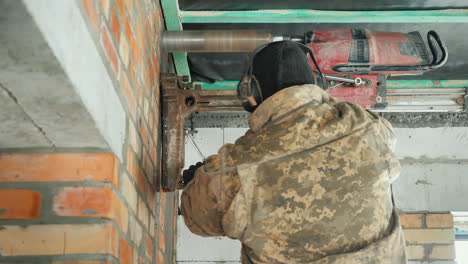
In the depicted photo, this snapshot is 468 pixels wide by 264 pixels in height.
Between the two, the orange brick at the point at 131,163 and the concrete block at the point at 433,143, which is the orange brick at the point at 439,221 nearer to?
the concrete block at the point at 433,143

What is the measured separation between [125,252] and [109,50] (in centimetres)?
56

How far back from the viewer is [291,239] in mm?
1430

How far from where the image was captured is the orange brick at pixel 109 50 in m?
1.22

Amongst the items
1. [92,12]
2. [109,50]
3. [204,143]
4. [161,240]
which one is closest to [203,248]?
[204,143]

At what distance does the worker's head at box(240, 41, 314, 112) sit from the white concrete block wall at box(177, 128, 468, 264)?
157cm

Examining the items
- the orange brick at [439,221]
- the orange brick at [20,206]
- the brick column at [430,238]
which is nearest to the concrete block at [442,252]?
the brick column at [430,238]

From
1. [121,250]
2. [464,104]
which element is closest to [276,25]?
[464,104]

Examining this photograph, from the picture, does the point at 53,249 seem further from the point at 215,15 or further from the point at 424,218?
the point at 424,218

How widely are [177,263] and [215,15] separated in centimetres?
155

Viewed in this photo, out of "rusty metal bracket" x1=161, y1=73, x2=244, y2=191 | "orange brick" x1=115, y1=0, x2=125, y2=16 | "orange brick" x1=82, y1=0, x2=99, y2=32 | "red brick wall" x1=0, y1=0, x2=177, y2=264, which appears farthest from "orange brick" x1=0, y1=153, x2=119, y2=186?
"rusty metal bracket" x1=161, y1=73, x2=244, y2=191

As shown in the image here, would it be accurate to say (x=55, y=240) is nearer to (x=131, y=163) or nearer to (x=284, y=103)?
(x=131, y=163)

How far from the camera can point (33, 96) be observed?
100cm

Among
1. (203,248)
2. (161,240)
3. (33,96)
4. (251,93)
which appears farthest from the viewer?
(203,248)

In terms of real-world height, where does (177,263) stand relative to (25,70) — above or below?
below
